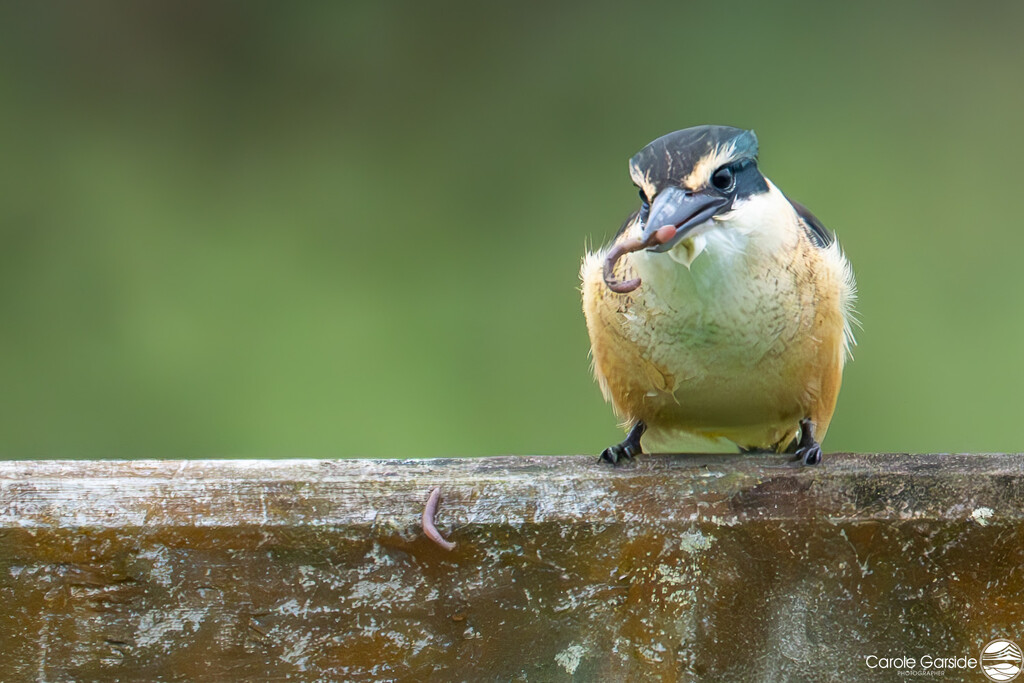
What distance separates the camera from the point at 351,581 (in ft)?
3.28

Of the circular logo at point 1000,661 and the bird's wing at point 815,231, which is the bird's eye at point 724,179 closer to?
the bird's wing at point 815,231

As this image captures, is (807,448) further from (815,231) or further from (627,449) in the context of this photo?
(815,231)

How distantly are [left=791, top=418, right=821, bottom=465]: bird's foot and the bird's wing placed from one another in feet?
0.82

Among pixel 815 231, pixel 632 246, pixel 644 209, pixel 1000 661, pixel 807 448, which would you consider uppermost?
pixel 815 231

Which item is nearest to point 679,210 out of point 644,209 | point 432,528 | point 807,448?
point 644,209

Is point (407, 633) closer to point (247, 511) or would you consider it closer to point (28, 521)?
point (247, 511)

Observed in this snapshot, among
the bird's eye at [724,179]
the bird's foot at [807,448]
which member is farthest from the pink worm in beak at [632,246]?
the bird's foot at [807,448]

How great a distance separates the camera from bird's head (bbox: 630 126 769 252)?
1.26m

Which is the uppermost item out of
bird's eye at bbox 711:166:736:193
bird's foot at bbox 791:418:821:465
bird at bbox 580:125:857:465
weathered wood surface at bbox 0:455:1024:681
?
bird's eye at bbox 711:166:736:193

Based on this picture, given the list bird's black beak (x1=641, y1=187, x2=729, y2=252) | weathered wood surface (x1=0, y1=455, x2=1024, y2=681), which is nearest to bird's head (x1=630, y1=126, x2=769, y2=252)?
Result: bird's black beak (x1=641, y1=187, x2=729, y2=252)

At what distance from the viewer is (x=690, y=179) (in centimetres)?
130

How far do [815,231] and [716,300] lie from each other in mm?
307

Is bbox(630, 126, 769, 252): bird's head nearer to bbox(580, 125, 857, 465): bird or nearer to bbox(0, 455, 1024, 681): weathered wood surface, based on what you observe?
bbox(580, 125, 857, 465): bird

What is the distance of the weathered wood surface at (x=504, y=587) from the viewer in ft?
3.23
